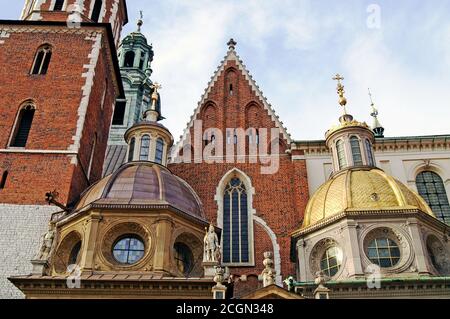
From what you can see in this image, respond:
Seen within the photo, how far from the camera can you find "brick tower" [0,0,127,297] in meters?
18.0

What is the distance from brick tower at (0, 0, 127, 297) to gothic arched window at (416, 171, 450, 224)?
14.5 meters

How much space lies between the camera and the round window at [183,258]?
1680 cm

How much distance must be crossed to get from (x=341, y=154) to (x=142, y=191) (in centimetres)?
852

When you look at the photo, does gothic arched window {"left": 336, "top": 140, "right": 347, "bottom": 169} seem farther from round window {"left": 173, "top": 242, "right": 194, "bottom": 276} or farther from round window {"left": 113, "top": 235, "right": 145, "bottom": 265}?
round window {"left": 113, "top": 235, "right": 145, "bottom": 265}

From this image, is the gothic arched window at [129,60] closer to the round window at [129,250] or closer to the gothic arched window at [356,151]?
the gothic arched window at [356,151]

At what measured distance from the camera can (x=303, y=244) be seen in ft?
60.2

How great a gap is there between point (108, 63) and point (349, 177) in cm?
1295

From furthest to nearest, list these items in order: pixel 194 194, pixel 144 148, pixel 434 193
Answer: pixel 434 193 → pixel 144 148 → pixel 194 194

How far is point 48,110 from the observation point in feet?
68.3

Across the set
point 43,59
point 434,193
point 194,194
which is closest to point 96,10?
point 43,59

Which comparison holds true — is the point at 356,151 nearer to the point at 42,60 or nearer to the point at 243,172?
the point at 243,172

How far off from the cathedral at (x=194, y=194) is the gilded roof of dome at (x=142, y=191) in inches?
2.5

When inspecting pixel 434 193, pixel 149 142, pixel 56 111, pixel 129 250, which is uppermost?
pixel 56 111

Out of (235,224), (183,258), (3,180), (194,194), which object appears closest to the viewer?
(183,258)
